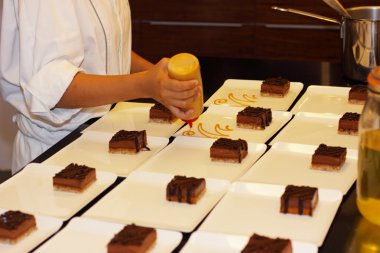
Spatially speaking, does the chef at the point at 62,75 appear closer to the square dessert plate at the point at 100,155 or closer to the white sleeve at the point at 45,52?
the white sleeve at the point at 45,52

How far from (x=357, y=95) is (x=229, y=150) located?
58 cm

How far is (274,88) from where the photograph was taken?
85.0 inches

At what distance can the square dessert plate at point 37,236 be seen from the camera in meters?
1.34

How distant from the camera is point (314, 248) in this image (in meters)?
1.26

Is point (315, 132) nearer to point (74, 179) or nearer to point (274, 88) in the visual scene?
point (274, 88)

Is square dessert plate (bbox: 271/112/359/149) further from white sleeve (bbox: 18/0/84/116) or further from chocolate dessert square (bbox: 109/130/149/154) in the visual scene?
white sleeve (bbox: 18/0/84/116)

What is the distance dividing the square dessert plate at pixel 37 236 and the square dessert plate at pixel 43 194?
31mm

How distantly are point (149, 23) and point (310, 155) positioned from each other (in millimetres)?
2951

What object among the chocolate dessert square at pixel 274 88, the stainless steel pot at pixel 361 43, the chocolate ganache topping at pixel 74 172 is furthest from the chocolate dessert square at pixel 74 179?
the stainless steel pot at pixel 361 43

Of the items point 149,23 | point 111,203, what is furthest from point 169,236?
point 149,23

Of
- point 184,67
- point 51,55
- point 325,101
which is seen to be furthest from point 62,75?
point 325,101

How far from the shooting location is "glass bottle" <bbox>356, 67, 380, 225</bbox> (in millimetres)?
1350

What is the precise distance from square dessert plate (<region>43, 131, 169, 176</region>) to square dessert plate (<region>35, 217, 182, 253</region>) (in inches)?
11.2

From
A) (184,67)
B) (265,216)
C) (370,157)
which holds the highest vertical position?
(184,67)
